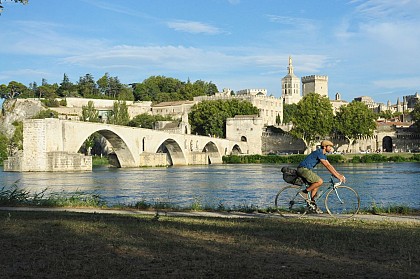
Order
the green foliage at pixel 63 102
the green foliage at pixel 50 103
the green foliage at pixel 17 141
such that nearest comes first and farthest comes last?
the green foliage at pixel 17 141, the green foliage at pixel 50 103, the green foliage at pixel 63 102

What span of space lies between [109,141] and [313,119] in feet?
119

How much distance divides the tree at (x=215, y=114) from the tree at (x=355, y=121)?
17.6 metres

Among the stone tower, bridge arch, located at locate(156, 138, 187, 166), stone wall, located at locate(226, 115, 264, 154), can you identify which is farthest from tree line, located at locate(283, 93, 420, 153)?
the stone tower

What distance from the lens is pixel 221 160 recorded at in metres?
81.7

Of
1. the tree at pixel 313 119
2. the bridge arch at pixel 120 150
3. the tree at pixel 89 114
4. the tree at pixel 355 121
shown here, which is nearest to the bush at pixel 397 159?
the tree at pixel 313 119

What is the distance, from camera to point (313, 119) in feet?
282

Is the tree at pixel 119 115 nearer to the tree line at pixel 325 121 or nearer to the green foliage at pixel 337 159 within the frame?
the tree line at pixel 325 121

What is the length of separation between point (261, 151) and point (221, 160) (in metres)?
15.3

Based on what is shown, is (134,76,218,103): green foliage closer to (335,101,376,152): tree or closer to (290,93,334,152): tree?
(290,93,334,152): tree

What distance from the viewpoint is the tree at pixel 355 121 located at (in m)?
87.3

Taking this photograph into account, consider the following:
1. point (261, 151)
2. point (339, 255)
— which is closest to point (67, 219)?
point (339, 255)

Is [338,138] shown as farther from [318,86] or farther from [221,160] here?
[318,86]

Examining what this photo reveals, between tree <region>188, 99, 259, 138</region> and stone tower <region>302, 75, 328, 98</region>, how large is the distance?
180ft

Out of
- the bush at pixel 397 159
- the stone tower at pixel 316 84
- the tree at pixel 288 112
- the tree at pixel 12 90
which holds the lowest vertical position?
the bush at pixel 397 159
